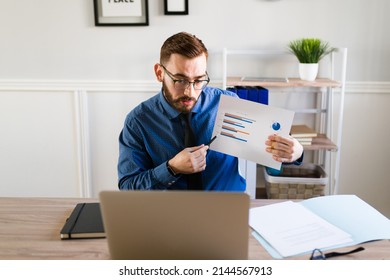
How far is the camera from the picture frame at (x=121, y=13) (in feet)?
8.11

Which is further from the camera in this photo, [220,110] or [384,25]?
[384,25]

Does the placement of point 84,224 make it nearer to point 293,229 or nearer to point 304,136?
point 293,229

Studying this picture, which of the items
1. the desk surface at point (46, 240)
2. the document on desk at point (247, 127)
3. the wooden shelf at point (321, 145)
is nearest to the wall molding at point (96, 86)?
the wooden shelf at point (321, 145)

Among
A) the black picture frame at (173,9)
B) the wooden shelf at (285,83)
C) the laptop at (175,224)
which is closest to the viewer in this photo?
the laptop at (175,224)

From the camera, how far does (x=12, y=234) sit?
1.15m

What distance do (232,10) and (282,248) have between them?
5.77 ft

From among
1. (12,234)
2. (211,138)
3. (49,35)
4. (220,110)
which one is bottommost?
(12,234)

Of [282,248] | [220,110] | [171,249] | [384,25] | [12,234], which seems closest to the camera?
[171,249]

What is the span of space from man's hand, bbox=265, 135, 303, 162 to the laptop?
55 centimetres

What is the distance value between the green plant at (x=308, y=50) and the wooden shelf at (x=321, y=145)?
44cm

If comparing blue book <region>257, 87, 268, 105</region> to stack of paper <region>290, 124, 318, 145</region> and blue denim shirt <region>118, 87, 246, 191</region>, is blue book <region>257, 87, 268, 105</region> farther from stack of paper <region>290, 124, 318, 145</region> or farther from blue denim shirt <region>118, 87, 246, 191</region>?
blue denim shirt <region>118, 87, 246, 191</region>

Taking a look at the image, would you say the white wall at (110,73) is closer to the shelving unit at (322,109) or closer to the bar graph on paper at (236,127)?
the shelving unit at (322,109)
